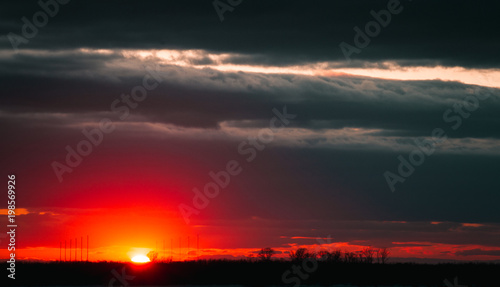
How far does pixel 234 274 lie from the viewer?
10800cm

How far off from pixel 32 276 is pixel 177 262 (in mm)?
18112

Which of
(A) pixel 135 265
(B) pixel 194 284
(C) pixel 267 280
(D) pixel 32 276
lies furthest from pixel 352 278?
(D) pixel 32 276

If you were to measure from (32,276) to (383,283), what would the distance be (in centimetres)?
4132

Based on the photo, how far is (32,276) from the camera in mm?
104188

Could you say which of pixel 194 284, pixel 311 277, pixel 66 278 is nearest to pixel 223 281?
pixel 194 284

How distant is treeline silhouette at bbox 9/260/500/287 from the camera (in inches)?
4077

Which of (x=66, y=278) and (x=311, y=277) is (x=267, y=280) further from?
(x=66, y=278)

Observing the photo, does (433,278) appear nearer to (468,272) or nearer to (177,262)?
(468,272)

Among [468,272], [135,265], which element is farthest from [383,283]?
[135,265]

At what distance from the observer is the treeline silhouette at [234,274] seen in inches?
4077

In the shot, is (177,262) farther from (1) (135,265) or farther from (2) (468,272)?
(2) (468,272)

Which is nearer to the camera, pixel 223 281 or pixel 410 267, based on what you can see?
pixel 223 281

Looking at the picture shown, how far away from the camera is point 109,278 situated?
340ft

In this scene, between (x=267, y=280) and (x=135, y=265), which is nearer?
(x=267, y=280)
